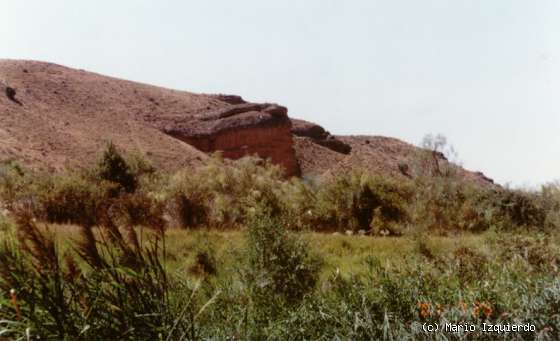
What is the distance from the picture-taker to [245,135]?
47500 millimetres

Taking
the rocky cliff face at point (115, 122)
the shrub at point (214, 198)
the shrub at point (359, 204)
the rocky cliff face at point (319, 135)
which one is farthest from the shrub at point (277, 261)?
the rocky cliff face at point (319, 135)

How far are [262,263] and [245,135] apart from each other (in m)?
38.5

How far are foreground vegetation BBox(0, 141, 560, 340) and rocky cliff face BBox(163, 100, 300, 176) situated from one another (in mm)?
19198

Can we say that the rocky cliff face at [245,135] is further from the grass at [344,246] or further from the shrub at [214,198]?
the grass at [344,246]

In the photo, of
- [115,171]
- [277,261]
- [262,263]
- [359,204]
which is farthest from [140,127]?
[262,263]

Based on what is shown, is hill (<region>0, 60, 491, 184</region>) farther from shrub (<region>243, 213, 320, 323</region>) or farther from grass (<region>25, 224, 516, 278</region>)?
shrub (<region>243, 213, 320, 323</region>)

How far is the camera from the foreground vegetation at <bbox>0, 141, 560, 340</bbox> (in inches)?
131

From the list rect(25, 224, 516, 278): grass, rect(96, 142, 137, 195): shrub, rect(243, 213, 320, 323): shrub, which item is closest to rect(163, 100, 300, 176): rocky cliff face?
rect(96, 142, 137, 195): shrub

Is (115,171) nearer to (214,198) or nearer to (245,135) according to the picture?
(214,198)

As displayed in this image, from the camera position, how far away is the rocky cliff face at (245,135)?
47.0 m

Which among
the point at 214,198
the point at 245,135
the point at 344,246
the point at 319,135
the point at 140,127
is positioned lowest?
the point at 344,246

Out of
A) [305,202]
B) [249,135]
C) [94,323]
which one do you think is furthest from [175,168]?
[94,323]

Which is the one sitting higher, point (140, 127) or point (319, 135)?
point (319, 135)

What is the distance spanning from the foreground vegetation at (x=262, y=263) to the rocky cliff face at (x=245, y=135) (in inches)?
756
